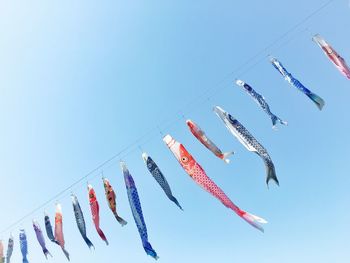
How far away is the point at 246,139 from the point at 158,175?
2897 millimetres

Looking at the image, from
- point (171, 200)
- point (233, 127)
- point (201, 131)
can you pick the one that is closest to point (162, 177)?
point (171, 200)

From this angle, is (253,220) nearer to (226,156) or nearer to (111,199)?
(226,156)

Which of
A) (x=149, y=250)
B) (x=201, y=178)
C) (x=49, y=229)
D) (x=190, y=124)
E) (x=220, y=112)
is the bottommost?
(x=149, y=250)

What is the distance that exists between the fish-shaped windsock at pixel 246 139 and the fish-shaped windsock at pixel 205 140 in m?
0.60

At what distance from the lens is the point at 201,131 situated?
11.7m

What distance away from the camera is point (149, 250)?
11.6 m

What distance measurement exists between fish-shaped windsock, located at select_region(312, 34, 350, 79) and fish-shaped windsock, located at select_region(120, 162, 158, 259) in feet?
23.8

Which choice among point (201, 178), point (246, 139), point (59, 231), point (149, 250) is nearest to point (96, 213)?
point (59, 231)

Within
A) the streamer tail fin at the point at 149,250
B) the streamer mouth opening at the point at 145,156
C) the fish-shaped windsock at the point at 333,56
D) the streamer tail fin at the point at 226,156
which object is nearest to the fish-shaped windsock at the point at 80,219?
the streamer tail fin at the point at 149,250

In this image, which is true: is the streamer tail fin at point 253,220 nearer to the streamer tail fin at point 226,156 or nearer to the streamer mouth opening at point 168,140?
the streamer tail fin at point 226,156

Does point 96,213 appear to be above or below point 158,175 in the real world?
above

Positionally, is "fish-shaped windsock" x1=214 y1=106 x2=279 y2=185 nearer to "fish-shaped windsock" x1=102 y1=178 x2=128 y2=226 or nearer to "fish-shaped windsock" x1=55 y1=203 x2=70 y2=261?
"fish-shaped windsock" x1=102 y1=178 x2=128 y2=226

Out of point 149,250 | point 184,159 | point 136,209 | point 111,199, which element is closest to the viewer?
point 184,159

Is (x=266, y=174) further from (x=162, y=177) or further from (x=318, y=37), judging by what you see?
(x=318, y=37)
